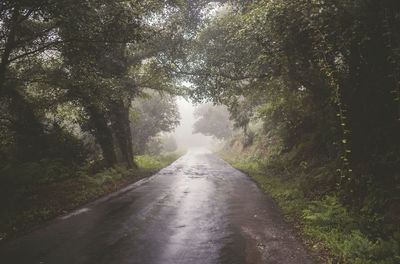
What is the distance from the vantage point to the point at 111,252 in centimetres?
500

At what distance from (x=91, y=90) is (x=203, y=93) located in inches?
270

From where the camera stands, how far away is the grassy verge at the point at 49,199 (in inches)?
267

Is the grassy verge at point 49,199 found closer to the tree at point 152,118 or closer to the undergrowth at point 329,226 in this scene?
the undergrowth at point 329,226

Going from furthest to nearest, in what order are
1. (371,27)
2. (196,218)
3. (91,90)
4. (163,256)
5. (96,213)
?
(91,90) < (96,213) < (196,218) < (371,27) < (163,256)

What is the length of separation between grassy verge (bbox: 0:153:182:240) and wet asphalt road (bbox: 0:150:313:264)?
0.61m

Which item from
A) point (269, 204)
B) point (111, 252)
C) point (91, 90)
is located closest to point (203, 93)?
point (91, 90)

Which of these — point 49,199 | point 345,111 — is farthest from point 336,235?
point 49,199

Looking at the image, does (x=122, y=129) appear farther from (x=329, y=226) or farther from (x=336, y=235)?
(x=336, y=235)

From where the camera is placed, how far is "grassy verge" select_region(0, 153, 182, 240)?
677 centimetres

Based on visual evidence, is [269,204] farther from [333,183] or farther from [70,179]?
[70,179]

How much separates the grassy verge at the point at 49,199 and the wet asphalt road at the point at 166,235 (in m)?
0.61

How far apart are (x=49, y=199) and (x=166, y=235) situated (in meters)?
5.16

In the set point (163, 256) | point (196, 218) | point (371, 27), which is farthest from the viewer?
point (196, 218)

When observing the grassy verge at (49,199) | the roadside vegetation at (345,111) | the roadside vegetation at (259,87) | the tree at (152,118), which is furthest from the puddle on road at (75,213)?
the tree at (152,118)
